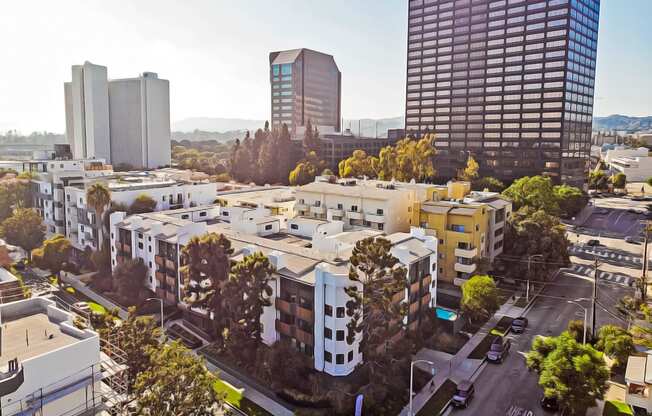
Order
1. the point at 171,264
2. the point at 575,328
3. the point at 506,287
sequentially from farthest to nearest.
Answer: the point at 506,287
the point at 171,264
the point at 575,328

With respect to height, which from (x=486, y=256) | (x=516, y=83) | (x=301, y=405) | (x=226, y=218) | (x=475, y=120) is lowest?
(x=301, y=405)

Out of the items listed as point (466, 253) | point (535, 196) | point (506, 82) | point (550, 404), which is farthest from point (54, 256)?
point (506, 82)

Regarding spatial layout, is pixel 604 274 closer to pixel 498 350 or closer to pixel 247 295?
pixel 498 350

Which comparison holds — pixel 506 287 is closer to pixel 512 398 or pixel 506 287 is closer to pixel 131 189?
pixel 512 398

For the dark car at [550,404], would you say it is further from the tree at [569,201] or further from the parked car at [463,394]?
the tree at [569,201]

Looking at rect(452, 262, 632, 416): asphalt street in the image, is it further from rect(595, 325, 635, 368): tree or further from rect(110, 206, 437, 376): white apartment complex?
rect(110, 206, 437, 376): white apartment complex

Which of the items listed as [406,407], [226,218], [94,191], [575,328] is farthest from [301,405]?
[94,191]

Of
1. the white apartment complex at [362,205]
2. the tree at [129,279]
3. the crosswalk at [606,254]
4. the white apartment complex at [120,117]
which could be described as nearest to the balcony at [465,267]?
the white apartment complex at [362,205]
